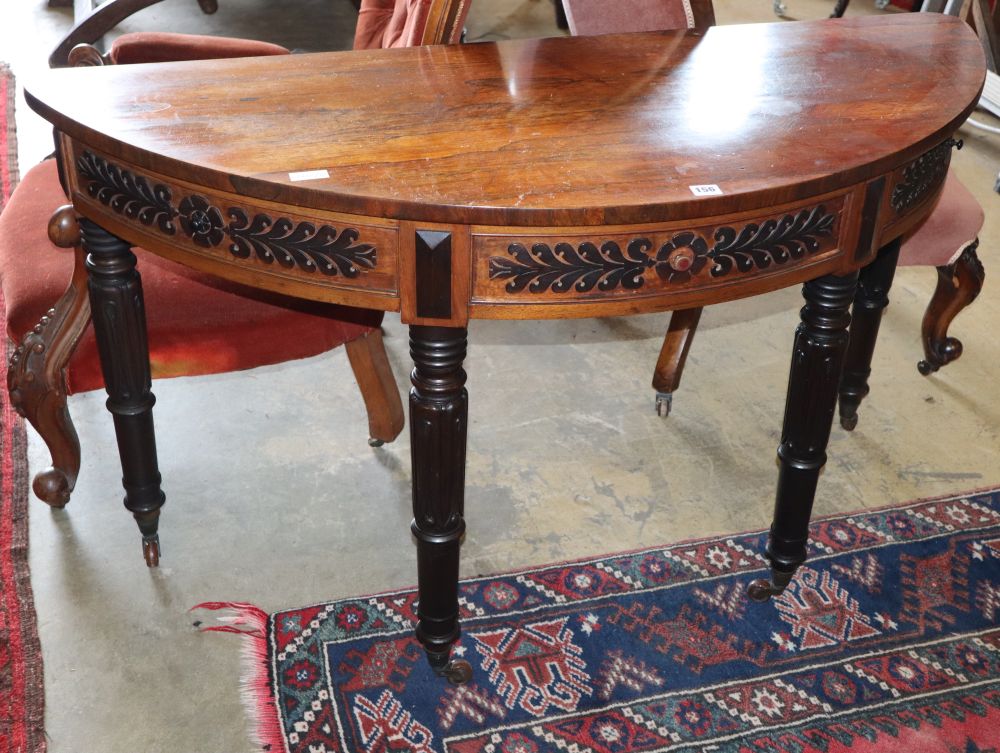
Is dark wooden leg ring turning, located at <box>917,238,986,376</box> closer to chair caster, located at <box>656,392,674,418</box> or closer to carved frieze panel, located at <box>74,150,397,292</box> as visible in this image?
chair caster, located at <box>656,392,674,418</box>

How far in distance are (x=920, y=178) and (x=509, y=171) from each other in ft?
2.06

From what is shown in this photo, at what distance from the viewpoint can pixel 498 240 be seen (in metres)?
1.26

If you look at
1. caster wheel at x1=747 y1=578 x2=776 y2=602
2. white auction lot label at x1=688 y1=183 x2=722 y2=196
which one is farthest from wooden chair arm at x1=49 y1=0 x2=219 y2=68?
white auction lot label at x1=688 y1=183 x2=722 y2=196

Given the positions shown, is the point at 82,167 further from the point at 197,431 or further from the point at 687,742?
the point at 687,742

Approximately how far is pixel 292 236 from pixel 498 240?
0.25m

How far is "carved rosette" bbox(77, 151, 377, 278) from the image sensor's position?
4.25 feet

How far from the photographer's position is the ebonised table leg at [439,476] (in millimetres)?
1377

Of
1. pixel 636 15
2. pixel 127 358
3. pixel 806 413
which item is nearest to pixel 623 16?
pixel 636 15

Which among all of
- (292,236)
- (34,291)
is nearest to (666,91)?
(292,236)

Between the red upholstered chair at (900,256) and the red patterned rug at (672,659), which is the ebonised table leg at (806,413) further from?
the red upholstered chair at (900,256)

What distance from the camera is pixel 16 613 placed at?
1844mm

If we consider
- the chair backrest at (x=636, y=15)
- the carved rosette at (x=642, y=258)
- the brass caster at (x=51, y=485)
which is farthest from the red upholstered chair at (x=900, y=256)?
the brass caster at (x=51, y=485)

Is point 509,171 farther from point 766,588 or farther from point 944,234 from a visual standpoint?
point 944,234

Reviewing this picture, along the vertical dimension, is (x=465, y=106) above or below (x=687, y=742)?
above
